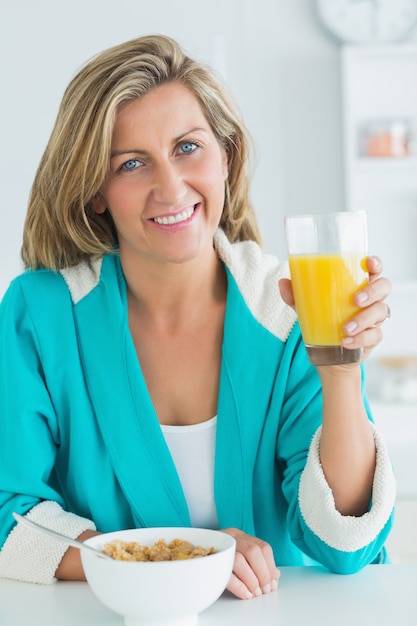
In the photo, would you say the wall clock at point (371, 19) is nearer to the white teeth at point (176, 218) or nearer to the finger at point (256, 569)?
the white teeth at point (176, 218)

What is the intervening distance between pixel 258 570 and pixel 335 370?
289 mm

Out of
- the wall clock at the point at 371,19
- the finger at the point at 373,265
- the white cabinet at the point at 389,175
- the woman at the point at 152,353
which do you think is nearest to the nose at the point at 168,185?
the woman at the point at 152,353

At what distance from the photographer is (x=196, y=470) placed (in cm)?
154

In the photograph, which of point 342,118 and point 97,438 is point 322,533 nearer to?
point 97,438

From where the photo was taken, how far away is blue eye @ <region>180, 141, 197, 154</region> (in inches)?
61.0

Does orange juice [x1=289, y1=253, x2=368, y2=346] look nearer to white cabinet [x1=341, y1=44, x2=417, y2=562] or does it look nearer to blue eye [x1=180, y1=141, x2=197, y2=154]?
blue eye [x1=180, y1=141, x2=197, y2=154]

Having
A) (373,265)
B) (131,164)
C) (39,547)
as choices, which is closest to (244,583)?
(39,547)

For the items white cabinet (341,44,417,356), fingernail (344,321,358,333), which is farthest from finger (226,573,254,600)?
white cabinet (341,44,417,356)

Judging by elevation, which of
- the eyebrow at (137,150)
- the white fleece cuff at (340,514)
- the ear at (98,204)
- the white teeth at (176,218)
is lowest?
the white fleece cuff at (340,514)

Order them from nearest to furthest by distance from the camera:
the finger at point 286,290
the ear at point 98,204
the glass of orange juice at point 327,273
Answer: the glass of orange juice at point 327,273 < the finger at point 286,290 < the ear at point 98,204

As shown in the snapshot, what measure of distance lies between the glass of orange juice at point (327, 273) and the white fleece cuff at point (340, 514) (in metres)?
0.20

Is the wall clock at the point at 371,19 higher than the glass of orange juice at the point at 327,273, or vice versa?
the wall clock at the point at 371,19

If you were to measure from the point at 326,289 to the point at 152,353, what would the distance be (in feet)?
1.81

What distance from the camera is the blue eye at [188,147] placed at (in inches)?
61.0
